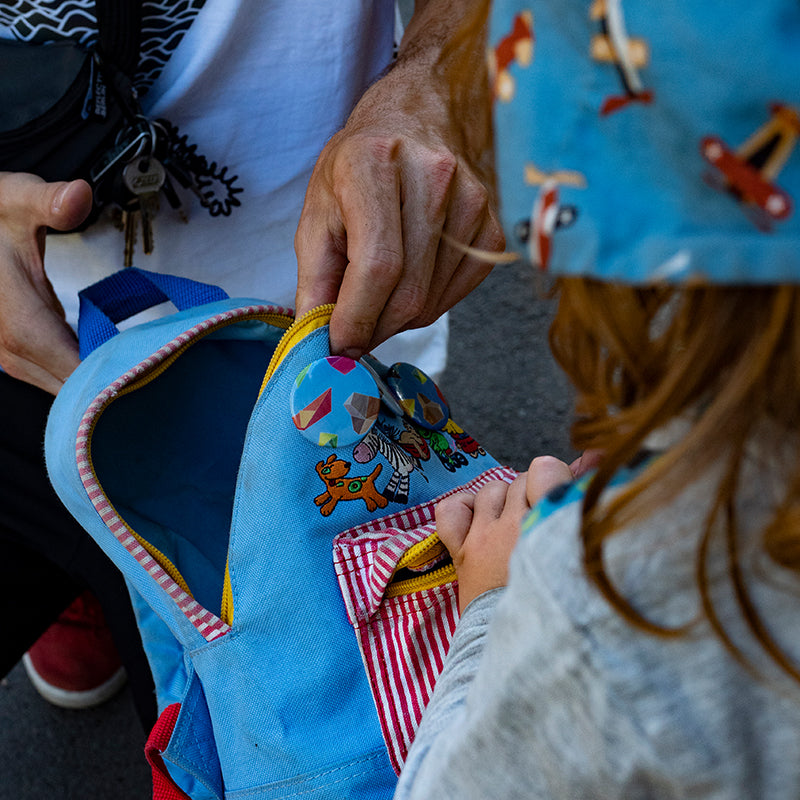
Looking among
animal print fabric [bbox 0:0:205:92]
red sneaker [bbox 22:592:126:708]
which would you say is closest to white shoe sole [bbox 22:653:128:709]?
red sneaker [bbox 22:592:126:708]

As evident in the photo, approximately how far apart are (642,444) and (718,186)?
0.14 metres

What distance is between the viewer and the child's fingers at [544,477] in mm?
645

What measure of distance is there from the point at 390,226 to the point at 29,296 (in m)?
0.48

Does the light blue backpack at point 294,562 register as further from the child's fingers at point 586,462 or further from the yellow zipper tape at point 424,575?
the child's fingers at point 586,462

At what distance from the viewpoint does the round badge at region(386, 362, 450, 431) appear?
2.95ft

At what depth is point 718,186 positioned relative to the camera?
0.36m

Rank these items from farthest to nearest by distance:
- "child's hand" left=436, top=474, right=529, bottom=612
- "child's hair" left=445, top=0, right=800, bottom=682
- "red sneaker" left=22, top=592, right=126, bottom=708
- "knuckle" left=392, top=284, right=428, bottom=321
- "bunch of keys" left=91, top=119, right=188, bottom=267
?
"red sneaker" left=22, top=592, right=126, bottom=708
"bunch of keys" left=91, top=119, right=188, bottom=267
"knuckle" left=392, top=284, right=428, bottom=321
"child's hand" left=436, top=474, right=529, bottom=612
"child's hair" left=445, top=0, right=800, bottom=682

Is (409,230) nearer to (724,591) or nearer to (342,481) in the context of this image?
(342,481)

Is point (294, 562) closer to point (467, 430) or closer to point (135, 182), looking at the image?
point (135, 182)

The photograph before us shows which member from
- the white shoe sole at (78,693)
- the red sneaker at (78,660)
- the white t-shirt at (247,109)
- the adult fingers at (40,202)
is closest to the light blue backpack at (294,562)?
the adult fingers at (40,202)

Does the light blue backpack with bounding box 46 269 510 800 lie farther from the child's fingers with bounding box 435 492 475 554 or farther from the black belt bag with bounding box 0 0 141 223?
the black belt bag with bounding box 0 0 141 223

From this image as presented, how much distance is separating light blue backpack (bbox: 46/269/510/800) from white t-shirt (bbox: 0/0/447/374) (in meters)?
0.24

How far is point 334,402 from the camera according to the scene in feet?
2.59

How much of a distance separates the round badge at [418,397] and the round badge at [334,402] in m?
0.08
